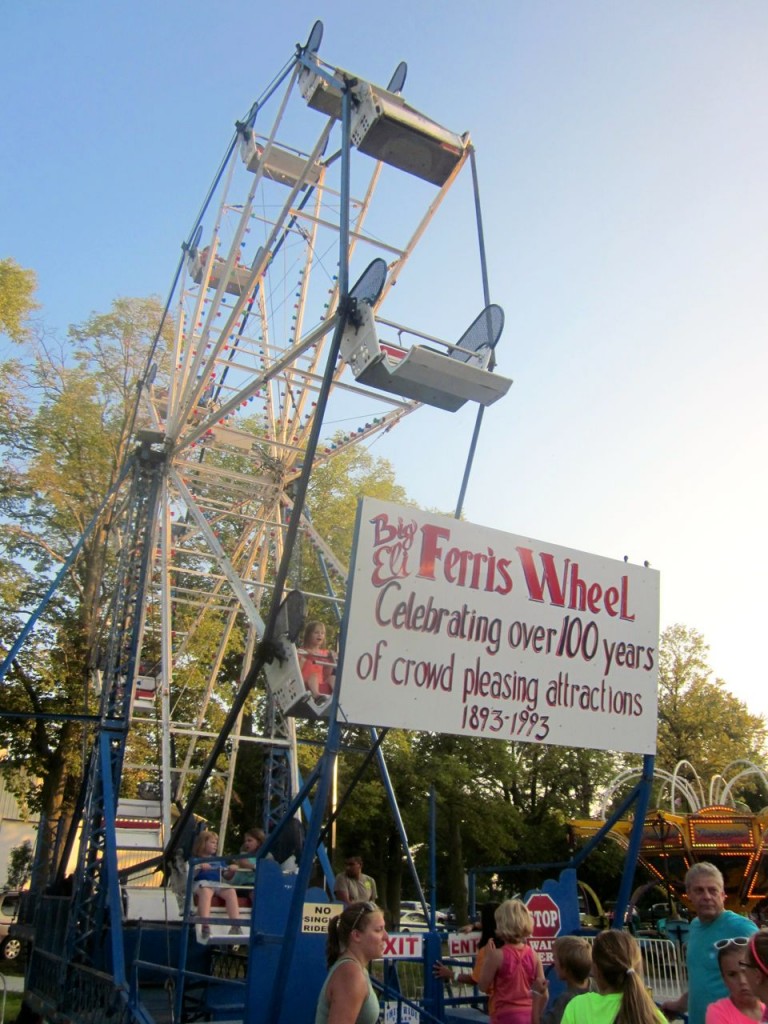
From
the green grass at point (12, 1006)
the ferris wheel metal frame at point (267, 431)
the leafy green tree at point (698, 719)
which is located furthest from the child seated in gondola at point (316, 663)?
the leafy green tree at point (698, 719)

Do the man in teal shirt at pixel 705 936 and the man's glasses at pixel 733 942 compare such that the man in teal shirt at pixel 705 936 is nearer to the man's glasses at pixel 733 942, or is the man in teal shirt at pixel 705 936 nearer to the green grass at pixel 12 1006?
the man's glasses at pixel 733 942

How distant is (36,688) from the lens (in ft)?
53.4

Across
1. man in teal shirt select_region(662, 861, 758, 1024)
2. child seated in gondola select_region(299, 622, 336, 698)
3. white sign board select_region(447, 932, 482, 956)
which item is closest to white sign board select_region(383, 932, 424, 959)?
white sign board select_region(447, 932, 482, 956)

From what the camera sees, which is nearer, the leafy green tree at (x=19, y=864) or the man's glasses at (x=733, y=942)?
the man's glasses at (x=733, y=942)

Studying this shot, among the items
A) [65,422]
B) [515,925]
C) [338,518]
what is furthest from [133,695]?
[338,518]

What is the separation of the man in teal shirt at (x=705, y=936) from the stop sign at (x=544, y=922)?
1866 millimetres

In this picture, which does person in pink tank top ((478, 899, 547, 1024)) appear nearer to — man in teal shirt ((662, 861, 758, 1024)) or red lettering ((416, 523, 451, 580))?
man in teal shirt ((662, 861, 758, 1024))

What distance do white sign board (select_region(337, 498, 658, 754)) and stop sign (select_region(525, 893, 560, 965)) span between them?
1238 millimetres

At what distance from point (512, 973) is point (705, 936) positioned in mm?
1045

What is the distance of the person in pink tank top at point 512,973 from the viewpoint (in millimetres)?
4613

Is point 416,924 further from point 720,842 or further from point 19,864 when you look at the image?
point 19,864

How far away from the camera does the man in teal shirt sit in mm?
4156

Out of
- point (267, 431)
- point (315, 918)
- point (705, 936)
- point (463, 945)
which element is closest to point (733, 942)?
point (705, 936)

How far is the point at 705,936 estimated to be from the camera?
430 cm
